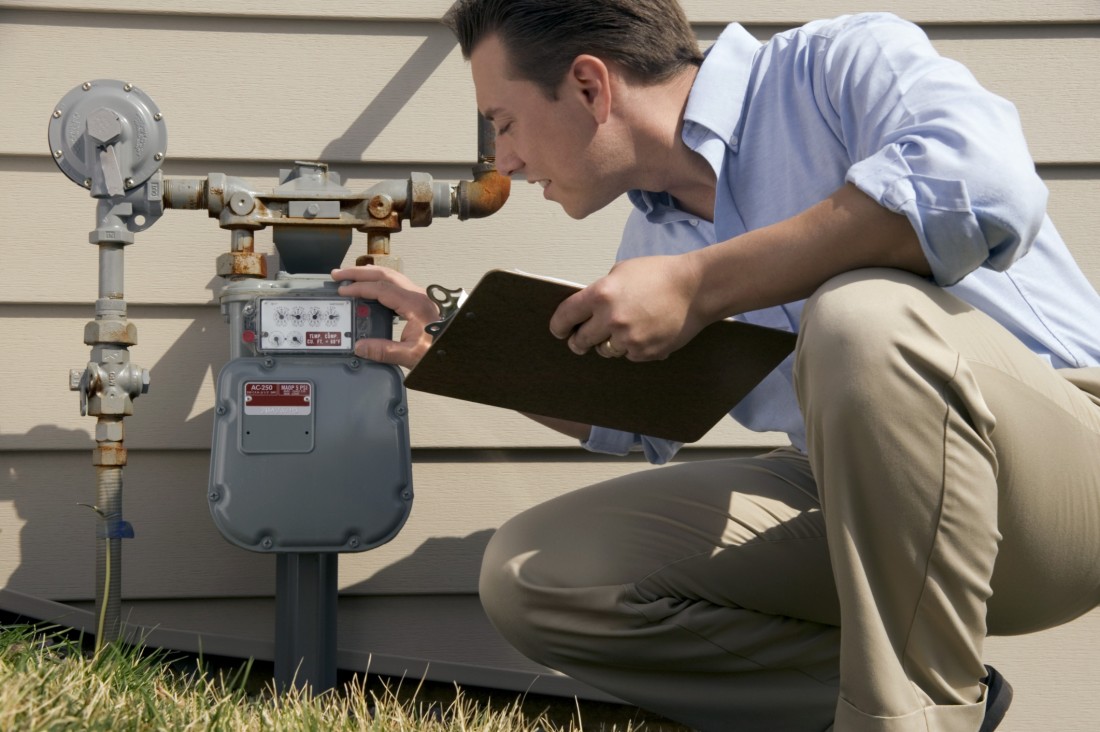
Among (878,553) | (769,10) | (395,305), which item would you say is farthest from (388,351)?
(769,10)

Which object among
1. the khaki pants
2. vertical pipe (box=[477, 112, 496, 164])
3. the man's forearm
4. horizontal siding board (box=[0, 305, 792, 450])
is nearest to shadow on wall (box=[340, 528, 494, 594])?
horizontal siding board (box=[0, 305, 792, 450])

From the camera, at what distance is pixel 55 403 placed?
2.14 m

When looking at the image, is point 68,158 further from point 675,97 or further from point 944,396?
point 944,396

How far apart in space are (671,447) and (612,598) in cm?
37

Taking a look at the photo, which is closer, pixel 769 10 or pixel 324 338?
pixel 324 338

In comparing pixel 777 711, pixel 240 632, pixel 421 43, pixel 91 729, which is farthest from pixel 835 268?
pixel 240 632

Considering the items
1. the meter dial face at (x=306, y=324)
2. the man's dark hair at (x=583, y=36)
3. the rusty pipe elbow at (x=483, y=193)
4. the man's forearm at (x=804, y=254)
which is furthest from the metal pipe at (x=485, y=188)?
the man's forearm at (x=804, y=254)

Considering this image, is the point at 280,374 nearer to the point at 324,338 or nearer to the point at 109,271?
the point at 324,338

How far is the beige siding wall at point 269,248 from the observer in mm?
2137

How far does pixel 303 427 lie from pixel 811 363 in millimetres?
920

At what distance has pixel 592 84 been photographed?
159cm

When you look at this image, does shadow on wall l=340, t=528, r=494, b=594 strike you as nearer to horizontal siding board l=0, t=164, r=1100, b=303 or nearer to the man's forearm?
horizontal siding board l=0, t=164, r=1100, b=303

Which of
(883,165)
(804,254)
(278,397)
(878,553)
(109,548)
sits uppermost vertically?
(883,165)

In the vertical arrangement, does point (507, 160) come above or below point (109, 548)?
above
